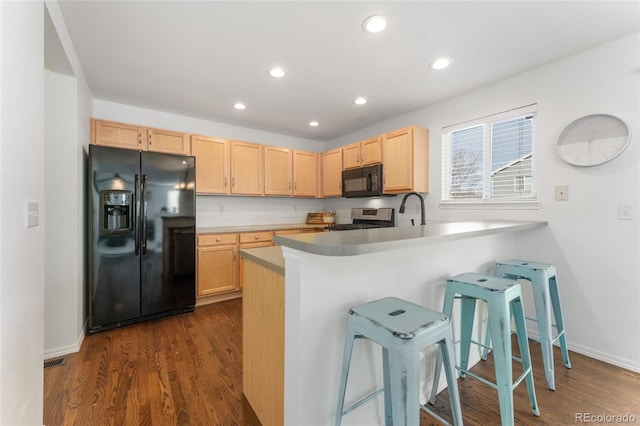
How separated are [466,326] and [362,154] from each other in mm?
2750

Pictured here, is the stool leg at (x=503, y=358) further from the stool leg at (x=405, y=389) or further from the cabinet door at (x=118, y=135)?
the cabinet door at (x=118, y=135)

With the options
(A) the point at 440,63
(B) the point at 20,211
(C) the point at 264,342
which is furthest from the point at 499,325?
(B) the point at 20,211

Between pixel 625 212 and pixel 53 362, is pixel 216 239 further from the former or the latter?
pixel 625 212

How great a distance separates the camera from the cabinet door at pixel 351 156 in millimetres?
4043

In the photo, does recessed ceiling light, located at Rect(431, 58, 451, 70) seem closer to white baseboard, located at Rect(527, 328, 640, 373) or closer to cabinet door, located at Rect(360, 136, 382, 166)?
cabinet door, located at Rect(360, 136, 382, 166)

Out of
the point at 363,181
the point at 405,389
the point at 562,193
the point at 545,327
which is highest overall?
the point at 363,181

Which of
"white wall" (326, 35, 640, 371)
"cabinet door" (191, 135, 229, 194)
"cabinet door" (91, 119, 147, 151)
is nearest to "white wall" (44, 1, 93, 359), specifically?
"cabinet door" (91, 119, 147, 151)

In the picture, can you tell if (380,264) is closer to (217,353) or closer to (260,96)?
(217,353)

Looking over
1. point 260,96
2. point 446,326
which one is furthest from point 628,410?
point 260,96

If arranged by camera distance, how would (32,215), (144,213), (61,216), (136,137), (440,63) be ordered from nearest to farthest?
(32,215) < (61,216) < (440,63) < (144,213) < (136,137)

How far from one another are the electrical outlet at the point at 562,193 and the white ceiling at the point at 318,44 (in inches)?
44.1

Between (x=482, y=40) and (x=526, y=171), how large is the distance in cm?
131

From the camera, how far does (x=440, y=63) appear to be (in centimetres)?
237

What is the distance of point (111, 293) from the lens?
261 centimetres
